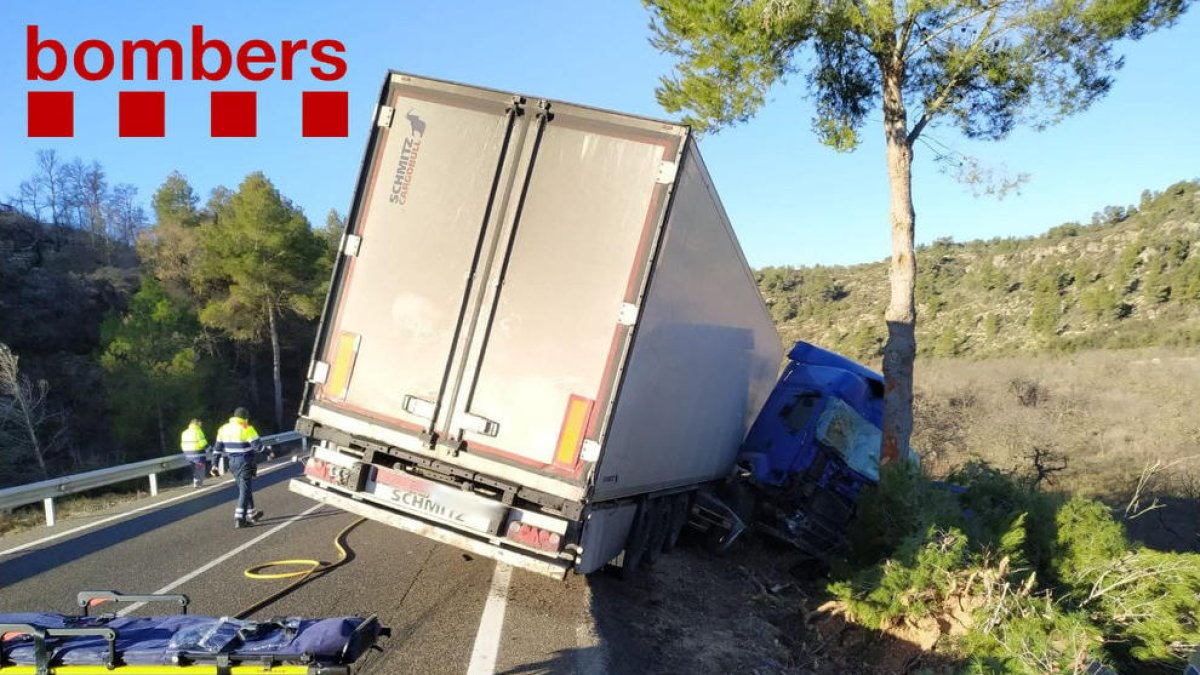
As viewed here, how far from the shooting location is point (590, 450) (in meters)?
4.96

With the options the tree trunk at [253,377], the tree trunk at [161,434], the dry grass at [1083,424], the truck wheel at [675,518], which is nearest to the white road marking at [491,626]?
the truck wheel at [675,518]

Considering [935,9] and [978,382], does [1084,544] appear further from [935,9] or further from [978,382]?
[978,382]

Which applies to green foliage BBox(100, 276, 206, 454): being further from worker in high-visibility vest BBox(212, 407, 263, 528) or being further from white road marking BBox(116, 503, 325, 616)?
worker in high-visibility vest BBox(212, 407, 263, 528)

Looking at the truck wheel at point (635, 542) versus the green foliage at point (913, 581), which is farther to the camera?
the truck wheel at point (635, 542)

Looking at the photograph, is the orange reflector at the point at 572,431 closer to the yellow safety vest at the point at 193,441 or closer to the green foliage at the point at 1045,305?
the yellow safety vest at the point at 193,441

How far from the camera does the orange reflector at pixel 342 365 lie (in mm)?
5617

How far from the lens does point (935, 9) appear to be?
958 centimetres

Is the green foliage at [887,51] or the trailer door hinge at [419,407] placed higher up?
the green foliage at [887,51]

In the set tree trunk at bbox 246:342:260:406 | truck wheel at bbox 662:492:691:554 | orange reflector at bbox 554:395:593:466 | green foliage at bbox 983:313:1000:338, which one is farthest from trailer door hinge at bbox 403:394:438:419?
green foliage at bbox 983:313:1000:338

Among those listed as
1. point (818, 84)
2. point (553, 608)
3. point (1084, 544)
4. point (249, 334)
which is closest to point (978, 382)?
point (818, 84)

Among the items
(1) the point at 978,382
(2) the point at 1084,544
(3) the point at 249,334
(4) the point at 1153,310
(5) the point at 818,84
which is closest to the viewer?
(2) the point at 1084,544

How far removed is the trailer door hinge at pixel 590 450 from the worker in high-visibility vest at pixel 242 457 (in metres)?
5.08

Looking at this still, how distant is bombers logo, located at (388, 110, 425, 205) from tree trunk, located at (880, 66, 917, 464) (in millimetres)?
6680

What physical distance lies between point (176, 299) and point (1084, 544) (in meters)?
35.6
